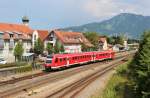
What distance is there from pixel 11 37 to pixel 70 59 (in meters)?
27.4

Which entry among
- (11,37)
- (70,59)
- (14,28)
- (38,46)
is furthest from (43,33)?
(70,59)

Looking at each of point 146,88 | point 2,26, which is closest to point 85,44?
point 2,26

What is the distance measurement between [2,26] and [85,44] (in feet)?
144

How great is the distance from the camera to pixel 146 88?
27000 mm

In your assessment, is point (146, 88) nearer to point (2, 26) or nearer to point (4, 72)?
point (4, 72)

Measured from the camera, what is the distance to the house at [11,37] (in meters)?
89.8

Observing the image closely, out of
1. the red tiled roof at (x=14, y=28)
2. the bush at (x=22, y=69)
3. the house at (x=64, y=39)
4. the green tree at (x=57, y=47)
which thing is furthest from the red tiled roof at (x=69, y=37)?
the bush at (x=22, y=69)

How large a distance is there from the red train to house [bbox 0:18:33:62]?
762 inches

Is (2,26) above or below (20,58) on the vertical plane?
above

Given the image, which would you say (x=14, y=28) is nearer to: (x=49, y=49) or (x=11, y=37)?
(x=11, y=37)

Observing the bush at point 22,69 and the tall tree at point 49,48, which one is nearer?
the bush at point 22,69

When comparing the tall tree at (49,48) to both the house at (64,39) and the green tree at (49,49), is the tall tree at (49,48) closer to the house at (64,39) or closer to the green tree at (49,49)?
the green tree at (49,49)

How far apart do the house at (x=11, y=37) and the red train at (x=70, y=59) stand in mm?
19355

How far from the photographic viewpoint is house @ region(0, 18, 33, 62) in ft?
294
